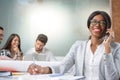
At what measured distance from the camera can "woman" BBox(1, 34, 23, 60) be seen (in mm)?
2291

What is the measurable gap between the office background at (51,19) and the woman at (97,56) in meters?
0.25

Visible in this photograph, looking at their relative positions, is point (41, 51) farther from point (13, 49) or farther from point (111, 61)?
point (111, 61)

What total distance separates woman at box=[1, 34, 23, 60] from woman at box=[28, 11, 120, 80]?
366mm

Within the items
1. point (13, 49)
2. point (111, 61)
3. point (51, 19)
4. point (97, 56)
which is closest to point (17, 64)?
point (13, 49)

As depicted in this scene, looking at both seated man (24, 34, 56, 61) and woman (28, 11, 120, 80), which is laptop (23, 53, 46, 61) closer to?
seated man (24, 34, 56, 61)

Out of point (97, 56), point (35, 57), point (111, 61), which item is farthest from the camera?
point (35, 57)

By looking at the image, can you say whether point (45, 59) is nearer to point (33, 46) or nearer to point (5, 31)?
point (33, 46)

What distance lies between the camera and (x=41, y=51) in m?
2.28

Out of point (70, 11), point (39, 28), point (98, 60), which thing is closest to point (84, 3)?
point (70, 11)

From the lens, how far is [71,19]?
2244 millimetres

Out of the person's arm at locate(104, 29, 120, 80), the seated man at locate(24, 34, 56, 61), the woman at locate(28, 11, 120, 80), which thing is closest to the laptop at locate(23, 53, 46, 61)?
the seated man at locate(24, 34, 56, 61)

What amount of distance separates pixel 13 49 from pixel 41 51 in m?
0.29

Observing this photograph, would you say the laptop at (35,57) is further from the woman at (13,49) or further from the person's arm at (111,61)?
the person's arm at (111,61)

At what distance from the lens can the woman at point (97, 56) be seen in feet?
5.77
